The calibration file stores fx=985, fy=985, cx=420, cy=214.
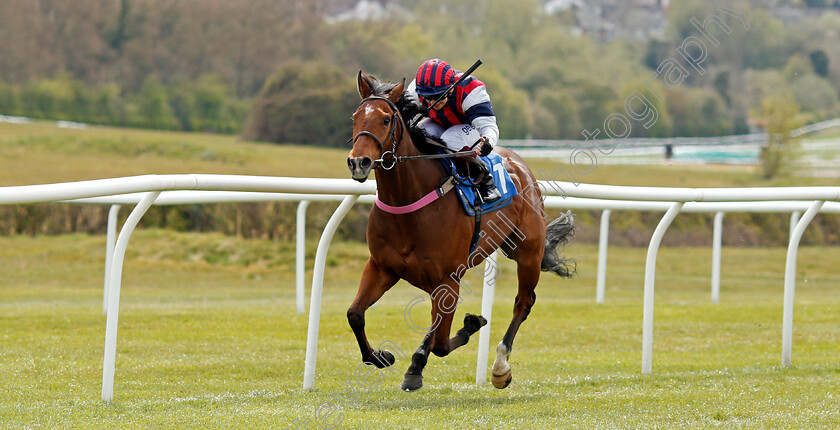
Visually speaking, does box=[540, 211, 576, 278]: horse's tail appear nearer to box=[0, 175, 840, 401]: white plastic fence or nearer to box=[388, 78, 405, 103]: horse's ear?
box=[0, 175, 840, 401]: white plastic fence

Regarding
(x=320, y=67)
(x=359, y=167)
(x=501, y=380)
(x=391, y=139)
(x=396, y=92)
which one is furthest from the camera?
(x=320, y=67)

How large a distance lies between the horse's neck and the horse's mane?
0.37 feet

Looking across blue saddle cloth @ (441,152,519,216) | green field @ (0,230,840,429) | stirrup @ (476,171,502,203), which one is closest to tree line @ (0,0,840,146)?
green field @ (0,230,840,429)

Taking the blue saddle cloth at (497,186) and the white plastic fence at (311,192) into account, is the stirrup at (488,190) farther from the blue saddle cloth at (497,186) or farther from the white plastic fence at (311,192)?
the white plastic fence at (311,192)

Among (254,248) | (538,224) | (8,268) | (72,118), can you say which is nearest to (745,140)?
(72,118)

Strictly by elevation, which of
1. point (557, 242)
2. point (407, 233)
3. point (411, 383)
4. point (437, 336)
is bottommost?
point (411, 383)

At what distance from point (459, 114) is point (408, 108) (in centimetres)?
44

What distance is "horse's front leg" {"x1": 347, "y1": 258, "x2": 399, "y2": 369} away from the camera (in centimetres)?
434

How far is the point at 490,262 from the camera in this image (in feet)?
17.0

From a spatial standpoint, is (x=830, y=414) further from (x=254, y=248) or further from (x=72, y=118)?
(x=72, y=118)

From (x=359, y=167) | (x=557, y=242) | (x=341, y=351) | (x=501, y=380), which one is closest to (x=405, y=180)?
(x=359, y=167)

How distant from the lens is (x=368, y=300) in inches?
171

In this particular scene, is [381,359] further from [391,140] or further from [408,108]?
[408,108]

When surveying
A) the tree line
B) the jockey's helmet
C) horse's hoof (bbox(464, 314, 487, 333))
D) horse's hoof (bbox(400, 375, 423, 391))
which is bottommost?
horse's hoof (bbox(400, 375, 423, 391))
